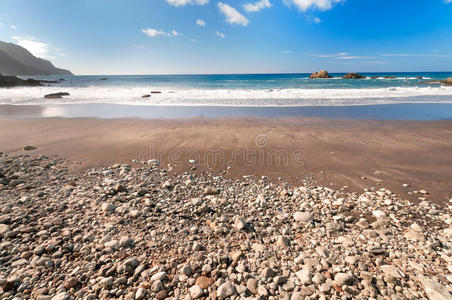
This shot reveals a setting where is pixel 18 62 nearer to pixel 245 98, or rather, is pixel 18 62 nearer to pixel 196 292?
pixel 245 98

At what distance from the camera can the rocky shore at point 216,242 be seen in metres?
2.03

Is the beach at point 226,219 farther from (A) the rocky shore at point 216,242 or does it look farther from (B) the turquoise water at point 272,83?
(B) the turquoise water at point 272,83

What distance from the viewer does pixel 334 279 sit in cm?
209

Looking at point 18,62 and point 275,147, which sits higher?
point 18,62

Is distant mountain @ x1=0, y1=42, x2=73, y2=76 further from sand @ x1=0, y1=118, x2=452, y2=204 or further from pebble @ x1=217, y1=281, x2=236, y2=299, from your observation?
pebble @ x1=217, y1=281, x2=236, y2=299

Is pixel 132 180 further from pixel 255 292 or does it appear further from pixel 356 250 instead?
pixel 356 250

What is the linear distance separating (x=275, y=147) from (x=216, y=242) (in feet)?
13.3

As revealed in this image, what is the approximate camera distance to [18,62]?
5468 inches

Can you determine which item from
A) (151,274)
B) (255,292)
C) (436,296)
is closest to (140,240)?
(151,274)

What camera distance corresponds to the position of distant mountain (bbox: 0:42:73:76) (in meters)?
126

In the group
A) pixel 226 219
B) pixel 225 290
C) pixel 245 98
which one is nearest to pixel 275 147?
pixel 226 219

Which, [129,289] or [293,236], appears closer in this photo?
[129,289]

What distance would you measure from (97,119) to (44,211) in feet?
25.9

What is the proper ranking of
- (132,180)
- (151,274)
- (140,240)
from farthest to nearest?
(132,180) < (140,240) < (151,274)
